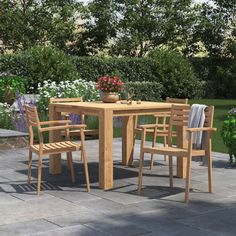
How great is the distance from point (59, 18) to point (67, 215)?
22699mm

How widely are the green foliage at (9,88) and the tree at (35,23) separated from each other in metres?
11.3

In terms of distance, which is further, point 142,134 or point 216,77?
point 216,77

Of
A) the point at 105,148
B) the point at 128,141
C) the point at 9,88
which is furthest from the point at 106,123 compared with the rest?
the point at 9,88

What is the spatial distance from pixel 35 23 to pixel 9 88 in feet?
43.5

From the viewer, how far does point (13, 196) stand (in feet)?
19.6

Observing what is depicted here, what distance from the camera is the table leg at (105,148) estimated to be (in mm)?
6293

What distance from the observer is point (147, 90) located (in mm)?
21031

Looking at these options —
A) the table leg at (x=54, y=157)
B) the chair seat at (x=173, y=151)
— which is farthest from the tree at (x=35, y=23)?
the chair seat at (x=173, y=151)

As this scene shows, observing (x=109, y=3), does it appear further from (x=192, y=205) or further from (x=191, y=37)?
(x=192, y=205)

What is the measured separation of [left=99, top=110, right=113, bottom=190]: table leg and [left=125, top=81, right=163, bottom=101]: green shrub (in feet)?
45.8

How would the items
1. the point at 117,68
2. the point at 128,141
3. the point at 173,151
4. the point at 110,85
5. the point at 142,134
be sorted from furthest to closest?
the point at 117,68 → the point at 128,141 → the point at 110,85 → the point at 142,134 → the point at 173,151

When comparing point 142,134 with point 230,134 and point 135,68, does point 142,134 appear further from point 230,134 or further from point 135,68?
point 135,68

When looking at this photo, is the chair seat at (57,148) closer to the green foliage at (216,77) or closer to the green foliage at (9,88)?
the green foliage at (9,88)

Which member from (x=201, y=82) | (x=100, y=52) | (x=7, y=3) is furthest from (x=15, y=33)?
(x=201, y=82)
